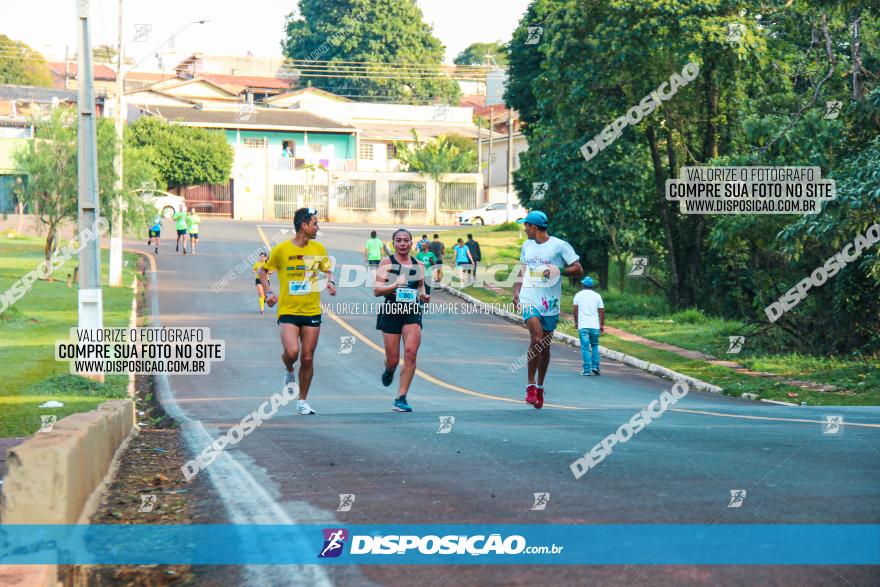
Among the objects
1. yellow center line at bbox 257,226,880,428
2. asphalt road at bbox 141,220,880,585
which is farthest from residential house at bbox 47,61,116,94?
asphalt road at bbox 141,220,880,585

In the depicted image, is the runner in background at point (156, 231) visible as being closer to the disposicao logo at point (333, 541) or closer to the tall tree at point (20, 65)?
the disposicao logo at point (333, 541)

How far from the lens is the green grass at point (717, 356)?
735 inches

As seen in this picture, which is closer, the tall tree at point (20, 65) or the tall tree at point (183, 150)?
the tall tree at point (183, 150)

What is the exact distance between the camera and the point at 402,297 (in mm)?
12422

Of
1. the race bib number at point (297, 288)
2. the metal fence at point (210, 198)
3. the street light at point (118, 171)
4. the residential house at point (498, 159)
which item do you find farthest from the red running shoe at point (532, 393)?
the residential house at point (498, 159)

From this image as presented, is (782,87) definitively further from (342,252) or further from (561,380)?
(342,252)

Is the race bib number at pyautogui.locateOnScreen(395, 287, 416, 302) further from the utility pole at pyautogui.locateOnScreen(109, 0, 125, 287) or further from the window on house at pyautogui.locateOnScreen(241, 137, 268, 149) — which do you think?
the window on house at pyautogui.locateOnScreen(241, 137, 268, 149)

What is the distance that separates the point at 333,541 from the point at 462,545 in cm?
75

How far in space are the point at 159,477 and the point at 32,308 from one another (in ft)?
70.5

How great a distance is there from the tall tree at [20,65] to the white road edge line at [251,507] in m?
95.7

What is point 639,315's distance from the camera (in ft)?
107

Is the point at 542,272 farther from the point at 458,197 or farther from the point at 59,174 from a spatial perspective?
the point at 458,197

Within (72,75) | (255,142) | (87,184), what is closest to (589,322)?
(87,184)

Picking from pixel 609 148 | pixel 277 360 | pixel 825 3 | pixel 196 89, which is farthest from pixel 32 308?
pixel 196 89
